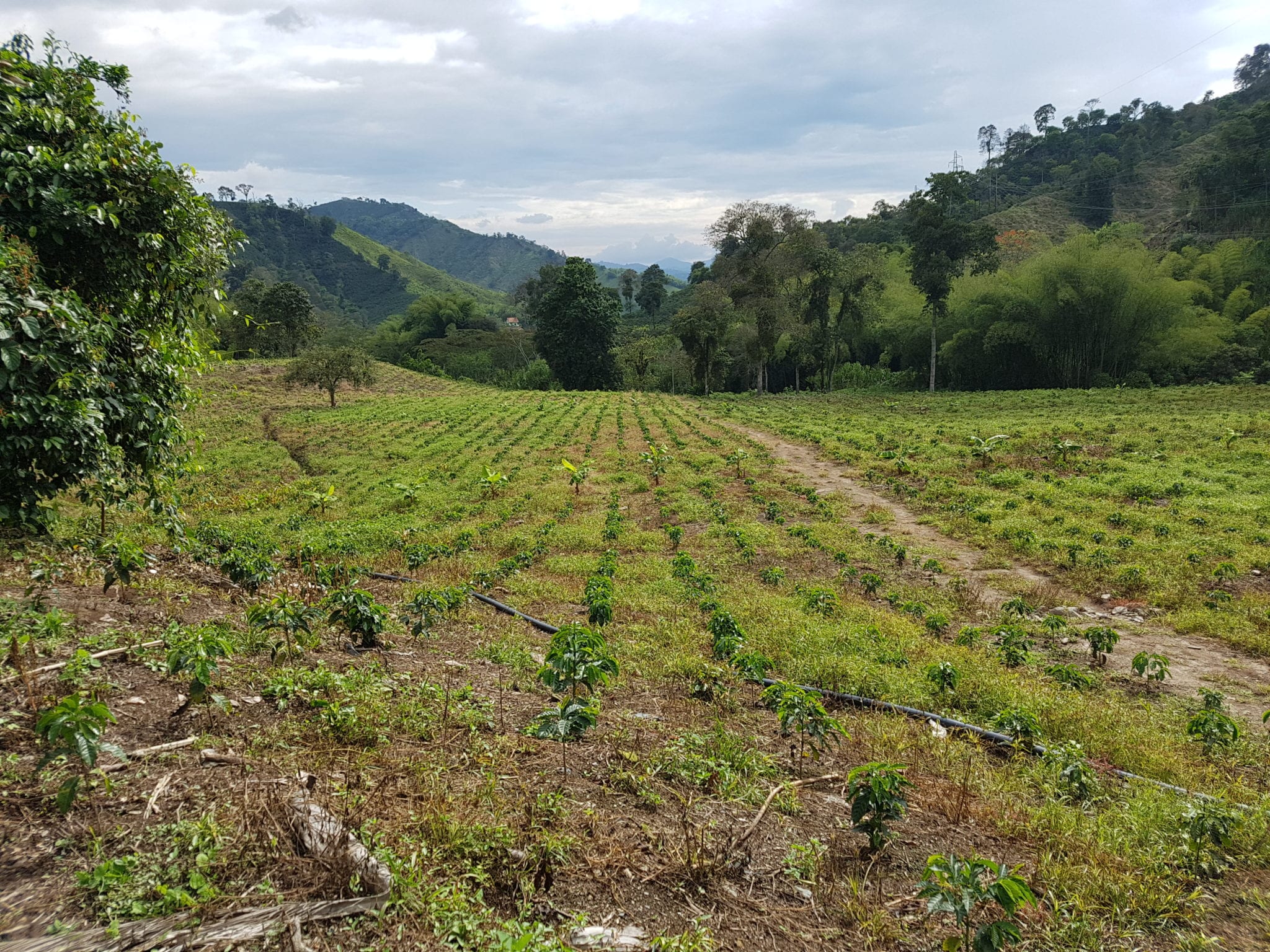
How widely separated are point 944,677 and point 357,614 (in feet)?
A: 19.6

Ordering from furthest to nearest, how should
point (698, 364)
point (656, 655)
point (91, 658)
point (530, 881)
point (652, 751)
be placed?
point (698, 364) < point (656, 655) < point (652, 751) < point (91, 658) < point (530, 881)

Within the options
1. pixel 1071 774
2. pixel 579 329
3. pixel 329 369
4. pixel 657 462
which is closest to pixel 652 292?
pixel 579 329

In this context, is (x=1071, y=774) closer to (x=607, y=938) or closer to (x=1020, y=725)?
(x=1020, y=725)

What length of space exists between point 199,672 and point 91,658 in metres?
1.12

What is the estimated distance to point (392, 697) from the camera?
16.8 feet

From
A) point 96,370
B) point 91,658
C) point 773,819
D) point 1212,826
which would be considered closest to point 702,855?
point 773,819

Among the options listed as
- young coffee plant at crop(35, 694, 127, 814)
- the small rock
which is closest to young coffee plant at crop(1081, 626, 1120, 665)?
the small rock

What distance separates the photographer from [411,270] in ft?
524

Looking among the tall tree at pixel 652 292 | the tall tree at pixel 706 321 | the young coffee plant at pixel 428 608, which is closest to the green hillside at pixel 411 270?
the tall tree at pixel 652 292

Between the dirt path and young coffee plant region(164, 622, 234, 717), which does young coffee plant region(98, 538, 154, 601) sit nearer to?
young coffee plant region(164, 622, 234, 717)

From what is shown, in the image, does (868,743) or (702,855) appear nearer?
(702,855)

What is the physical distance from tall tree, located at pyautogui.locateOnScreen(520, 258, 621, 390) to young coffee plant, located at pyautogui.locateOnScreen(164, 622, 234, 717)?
173 feet

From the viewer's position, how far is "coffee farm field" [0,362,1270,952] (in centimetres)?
299

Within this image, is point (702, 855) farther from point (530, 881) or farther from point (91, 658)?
point (91, 658)
